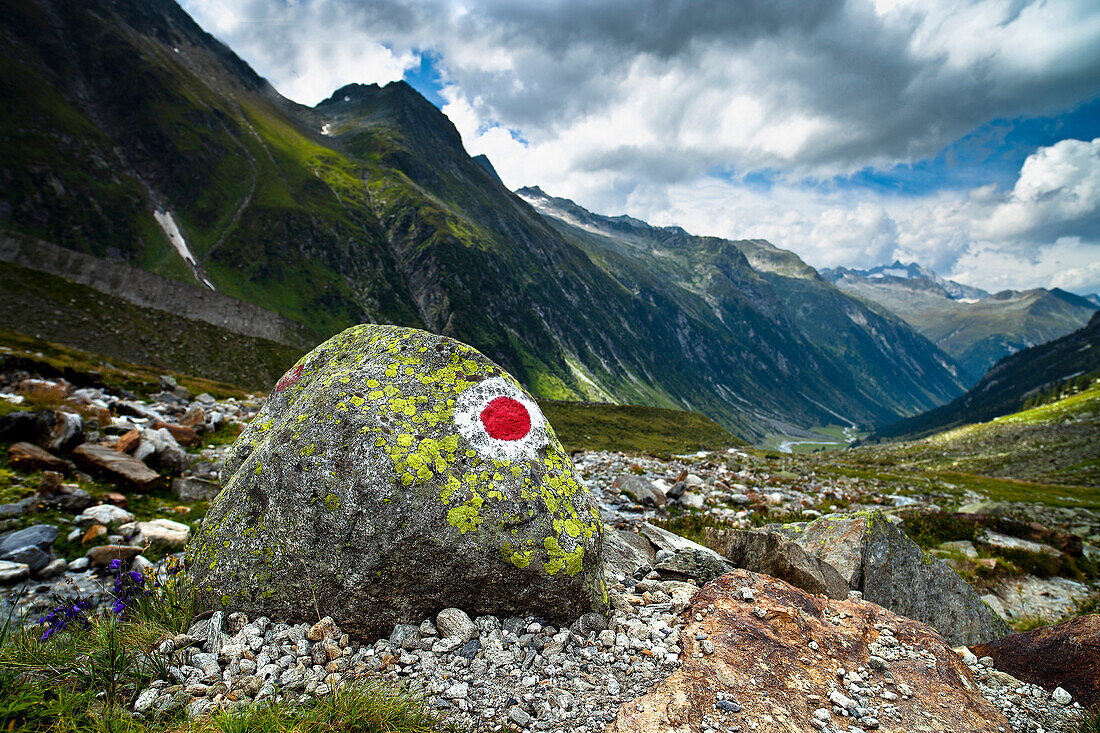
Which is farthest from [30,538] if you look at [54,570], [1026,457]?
[1026,457]

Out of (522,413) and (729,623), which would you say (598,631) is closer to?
(729,623)

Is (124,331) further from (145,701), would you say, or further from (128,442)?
(145,701)

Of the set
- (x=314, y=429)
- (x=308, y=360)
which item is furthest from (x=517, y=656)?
(x=308, y=360)

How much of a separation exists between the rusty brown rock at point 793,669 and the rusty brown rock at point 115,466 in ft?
44.6

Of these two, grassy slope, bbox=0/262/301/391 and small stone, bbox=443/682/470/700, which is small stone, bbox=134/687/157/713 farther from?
grassy slope, bbox=0/262/301/391

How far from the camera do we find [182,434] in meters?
16.4

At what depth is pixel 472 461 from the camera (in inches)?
259

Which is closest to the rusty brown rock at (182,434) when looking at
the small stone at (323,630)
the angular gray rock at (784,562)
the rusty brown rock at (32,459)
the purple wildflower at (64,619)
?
the rusty brown rock at (32,459)

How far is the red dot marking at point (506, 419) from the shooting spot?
23.0ft

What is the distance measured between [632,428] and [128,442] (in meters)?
124

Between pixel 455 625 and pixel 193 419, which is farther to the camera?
pixel 193 419

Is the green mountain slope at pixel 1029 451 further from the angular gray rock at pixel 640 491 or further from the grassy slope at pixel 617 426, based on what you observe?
the angular gray rock at pixel 640 491

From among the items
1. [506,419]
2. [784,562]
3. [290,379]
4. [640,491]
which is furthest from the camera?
[640,491]

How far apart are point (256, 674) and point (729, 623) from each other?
5944mm
